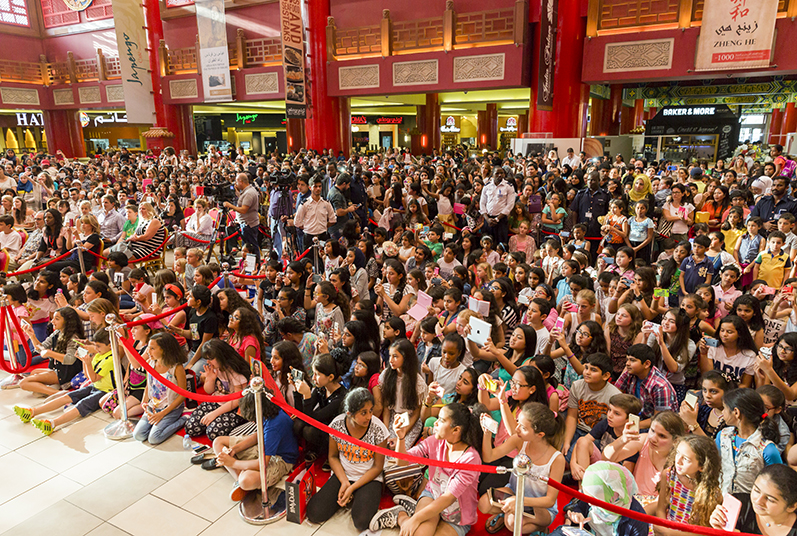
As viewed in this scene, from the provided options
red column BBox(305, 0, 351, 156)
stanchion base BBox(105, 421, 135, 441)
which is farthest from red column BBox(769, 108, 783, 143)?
Answer: stanchion base BBox(105, 421, 135, 441)

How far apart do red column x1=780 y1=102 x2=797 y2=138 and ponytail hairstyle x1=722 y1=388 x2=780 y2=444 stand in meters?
22.7

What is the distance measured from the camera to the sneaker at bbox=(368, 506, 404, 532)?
334 cm

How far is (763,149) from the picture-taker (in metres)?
20.0

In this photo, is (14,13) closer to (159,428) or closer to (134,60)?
(134,60)

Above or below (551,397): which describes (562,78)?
above

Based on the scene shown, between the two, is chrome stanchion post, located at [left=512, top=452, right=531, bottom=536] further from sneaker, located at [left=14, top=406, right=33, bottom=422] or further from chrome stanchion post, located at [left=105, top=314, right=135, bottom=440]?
sneaker, located at [left=14, top=406, right=33, bottom=422]

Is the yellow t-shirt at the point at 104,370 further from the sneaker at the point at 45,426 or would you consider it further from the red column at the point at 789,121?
the red column at the point at 789,121

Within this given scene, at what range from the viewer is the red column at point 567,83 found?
48.8 ft

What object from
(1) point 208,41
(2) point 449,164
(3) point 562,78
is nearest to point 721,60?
(3) point 562,78

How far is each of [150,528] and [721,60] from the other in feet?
52.4

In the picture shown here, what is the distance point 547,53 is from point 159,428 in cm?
1466

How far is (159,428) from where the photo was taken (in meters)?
4.48

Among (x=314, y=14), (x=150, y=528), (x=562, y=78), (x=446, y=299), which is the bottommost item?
(x=150, y=528)

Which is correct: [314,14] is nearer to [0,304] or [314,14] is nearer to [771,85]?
[0,304]
